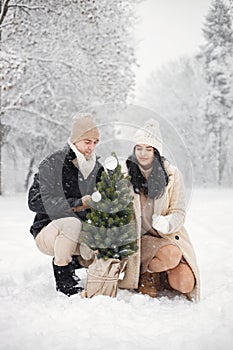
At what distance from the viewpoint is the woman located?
137 inches

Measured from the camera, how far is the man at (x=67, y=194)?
3.43 metres

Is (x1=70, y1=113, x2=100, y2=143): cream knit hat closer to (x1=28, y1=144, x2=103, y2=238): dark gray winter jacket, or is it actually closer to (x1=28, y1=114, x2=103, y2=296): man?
(x1=28, y1=114, x2=103, y2=296): man

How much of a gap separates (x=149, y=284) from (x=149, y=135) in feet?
4.13

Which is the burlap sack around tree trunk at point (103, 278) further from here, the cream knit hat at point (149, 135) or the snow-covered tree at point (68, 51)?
the snow-covered tree at point (68, 51)

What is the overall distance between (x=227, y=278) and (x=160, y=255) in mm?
1023

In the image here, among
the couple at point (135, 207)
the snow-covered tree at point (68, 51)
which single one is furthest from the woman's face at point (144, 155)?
the snow-covered tree at point (68, 51)

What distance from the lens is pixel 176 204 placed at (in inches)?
138

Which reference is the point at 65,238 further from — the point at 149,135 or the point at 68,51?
the point at 68,51

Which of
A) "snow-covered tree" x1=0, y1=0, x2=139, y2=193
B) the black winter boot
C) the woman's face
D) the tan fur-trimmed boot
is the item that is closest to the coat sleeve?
the woman's face

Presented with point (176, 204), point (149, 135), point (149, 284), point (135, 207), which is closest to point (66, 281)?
point (149, 284)

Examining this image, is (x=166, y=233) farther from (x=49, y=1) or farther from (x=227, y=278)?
(x=49, y=1)

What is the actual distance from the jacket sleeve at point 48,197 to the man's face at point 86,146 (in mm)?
260

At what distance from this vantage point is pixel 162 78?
102 feet

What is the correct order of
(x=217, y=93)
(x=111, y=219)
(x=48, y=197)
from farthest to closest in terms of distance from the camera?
(x=217, y=93), (x=48, y=197), (x=111, y=219)
